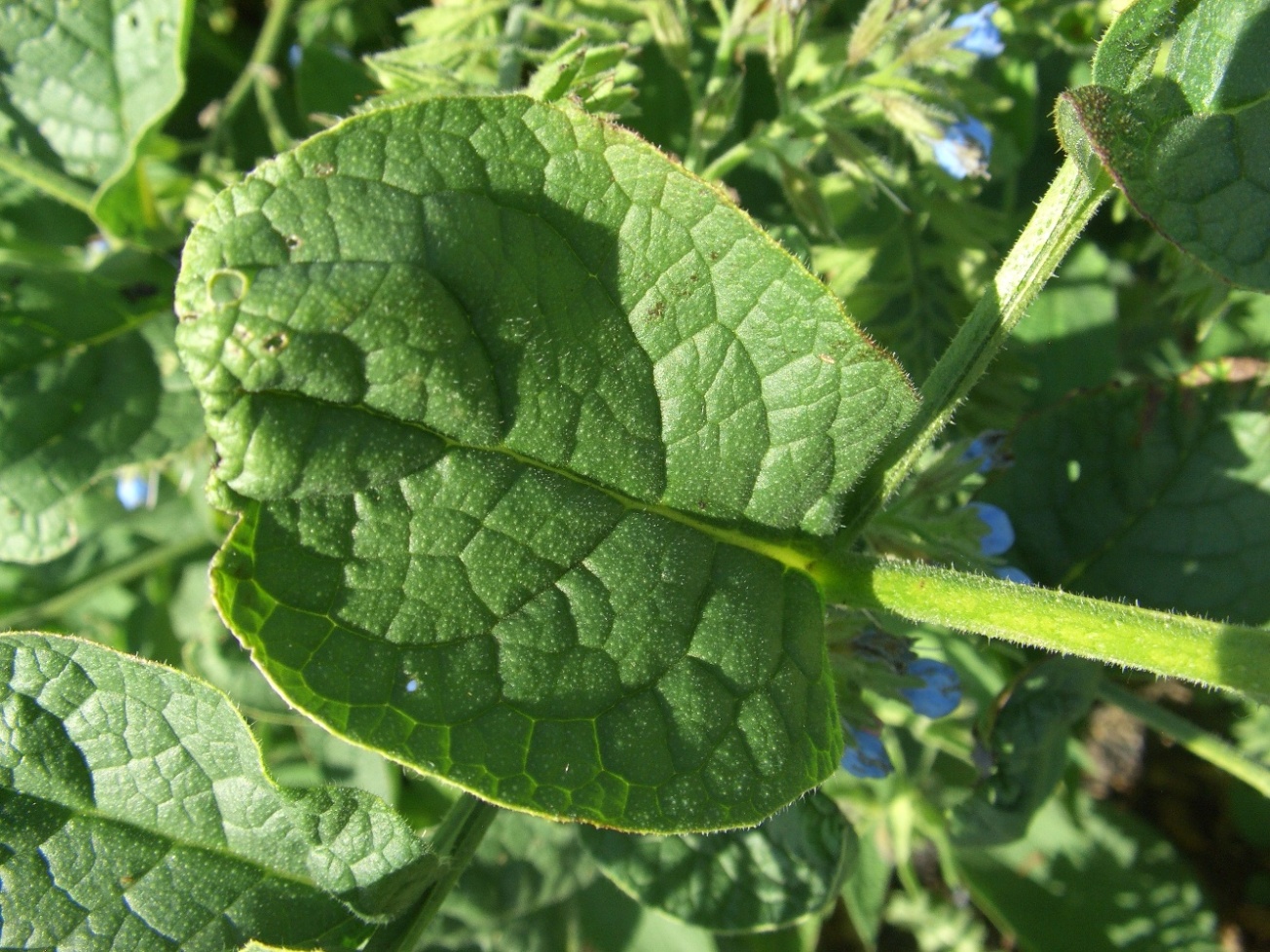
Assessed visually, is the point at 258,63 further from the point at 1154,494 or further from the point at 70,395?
the point at 1154,494

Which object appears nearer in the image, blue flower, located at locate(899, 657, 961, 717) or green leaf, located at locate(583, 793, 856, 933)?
blue flower, located at locate(899, 657, 961, 717)

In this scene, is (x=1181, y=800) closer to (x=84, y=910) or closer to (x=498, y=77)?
(x=498, y=77)

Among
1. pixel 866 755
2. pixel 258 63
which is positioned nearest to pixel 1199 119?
pixel 866 755

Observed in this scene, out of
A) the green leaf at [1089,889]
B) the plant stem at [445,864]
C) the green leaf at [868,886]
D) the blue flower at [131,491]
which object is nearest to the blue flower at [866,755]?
the plant stem at [445,864]

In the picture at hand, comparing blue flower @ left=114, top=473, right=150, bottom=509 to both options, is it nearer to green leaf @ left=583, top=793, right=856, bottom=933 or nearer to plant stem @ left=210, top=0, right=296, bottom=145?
plant stem @ left=210, top=0, right=296, bottom=145

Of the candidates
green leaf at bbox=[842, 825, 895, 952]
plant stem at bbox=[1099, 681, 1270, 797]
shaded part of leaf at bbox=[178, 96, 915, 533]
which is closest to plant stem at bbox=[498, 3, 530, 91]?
shaded part of leaf at bbox=[178, 96, 915, 533]

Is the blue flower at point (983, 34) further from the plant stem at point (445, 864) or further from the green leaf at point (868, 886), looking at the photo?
the green leaf at point (868, 886)

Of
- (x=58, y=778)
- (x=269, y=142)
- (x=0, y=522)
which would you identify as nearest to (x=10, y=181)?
(x=269, y=142)
